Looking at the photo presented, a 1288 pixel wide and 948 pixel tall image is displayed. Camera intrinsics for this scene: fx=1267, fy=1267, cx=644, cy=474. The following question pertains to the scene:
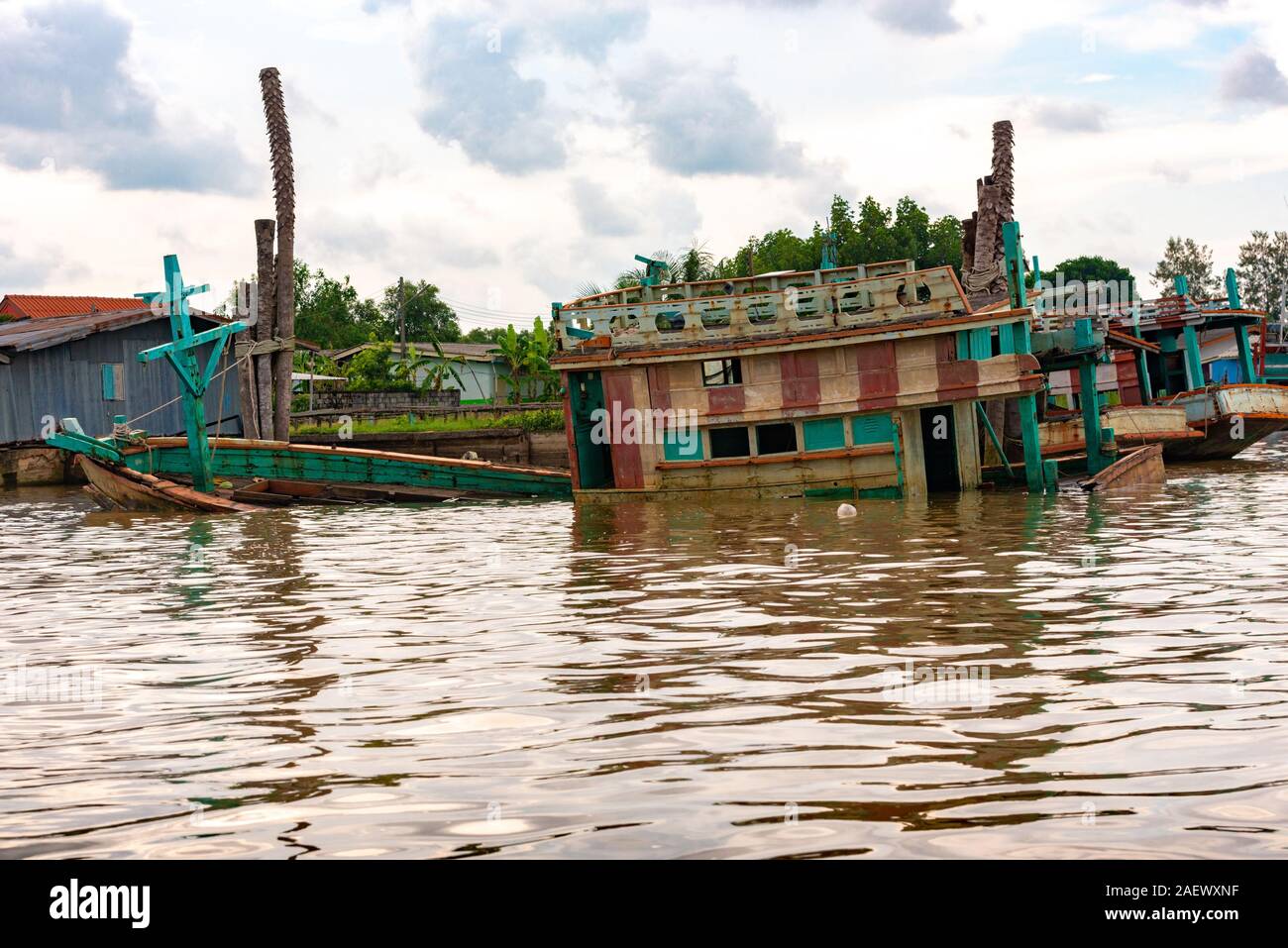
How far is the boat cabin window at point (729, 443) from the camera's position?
75.3ft

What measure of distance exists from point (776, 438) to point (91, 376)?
→ 2054cm

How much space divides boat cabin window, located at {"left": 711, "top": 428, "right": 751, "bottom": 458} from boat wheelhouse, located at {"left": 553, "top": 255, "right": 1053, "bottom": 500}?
0.03 m

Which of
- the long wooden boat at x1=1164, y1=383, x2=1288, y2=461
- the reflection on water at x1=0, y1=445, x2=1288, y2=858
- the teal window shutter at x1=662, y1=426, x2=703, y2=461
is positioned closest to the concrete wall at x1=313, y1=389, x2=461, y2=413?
the teal window shutter at x1=662, y1=426, x2=703, y2=461

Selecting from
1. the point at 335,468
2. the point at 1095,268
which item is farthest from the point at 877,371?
the point at 1095,268

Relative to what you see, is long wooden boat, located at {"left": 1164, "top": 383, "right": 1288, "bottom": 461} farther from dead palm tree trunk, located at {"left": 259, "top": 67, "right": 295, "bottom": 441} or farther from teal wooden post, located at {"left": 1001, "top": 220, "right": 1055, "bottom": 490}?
dead palm tree trunk, located at {"left": 259, "top": 67, "right": 295, "bottom": 441}

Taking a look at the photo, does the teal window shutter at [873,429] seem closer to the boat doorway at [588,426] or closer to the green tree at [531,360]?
the boat doorway at [588,426]

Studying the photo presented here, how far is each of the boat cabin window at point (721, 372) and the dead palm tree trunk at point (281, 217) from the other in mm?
9161

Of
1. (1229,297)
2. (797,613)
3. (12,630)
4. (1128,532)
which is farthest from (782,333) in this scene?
(1229,297)

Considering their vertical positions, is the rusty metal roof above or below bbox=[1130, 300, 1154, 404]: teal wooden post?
above

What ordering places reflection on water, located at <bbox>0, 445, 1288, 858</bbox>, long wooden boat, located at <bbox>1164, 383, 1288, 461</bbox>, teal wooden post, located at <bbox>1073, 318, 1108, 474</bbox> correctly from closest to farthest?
reflection on water, located at <bbox>0, 445, 1288, 858</bbox>, teal wooden post, located at <bbox>1073, 318, 1108, 474</bbox>, long wooden boat, located at <bbox>1164, 383, 1288, 461</bbox>

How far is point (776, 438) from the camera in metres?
23.2

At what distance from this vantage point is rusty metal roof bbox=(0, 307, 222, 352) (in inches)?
1262
